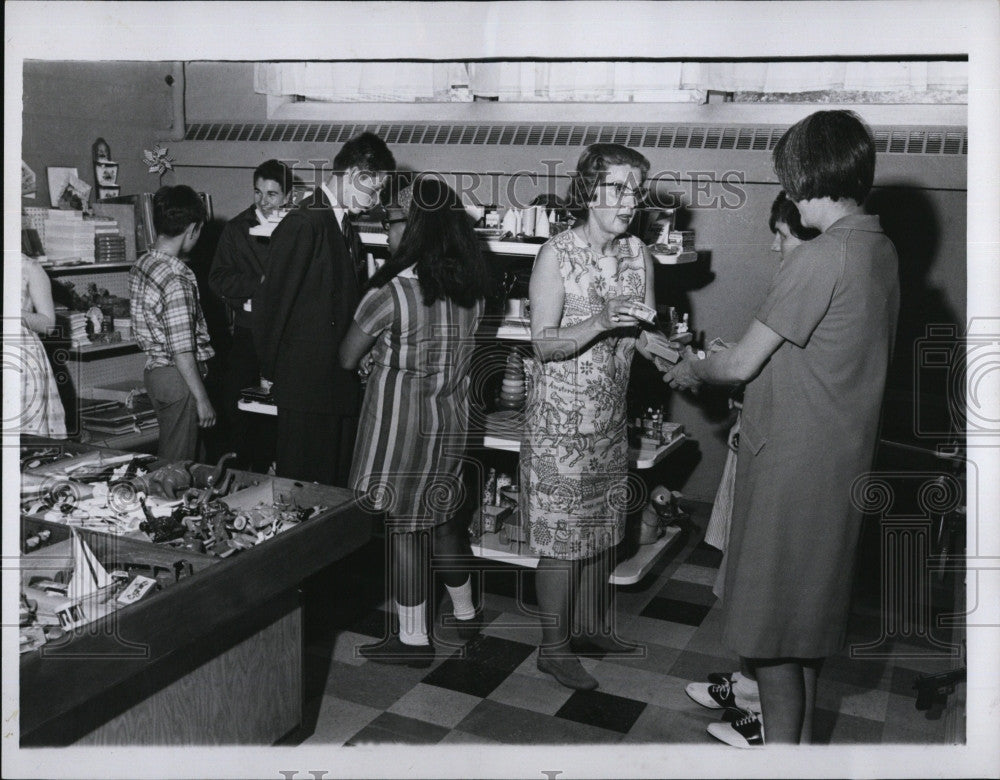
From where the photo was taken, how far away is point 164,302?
4.09 meters

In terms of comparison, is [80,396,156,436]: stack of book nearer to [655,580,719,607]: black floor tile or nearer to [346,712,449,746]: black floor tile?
[346,712,449,746]: black floor tile

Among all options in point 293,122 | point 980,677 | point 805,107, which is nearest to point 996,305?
point 980,677

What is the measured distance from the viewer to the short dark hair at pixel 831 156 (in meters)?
2.34

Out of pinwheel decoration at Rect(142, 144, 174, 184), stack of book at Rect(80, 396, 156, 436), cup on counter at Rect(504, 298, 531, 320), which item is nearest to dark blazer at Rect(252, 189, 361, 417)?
cup on counter at Rect(504, 298, 531, 320)

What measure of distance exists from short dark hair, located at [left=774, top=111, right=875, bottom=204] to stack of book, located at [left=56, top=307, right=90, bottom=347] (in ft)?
13.6

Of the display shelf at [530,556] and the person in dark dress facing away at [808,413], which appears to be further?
the display shelf at [530,556]

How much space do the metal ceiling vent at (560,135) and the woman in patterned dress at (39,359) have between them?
1936 mm

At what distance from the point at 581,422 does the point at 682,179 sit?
7.18 feet

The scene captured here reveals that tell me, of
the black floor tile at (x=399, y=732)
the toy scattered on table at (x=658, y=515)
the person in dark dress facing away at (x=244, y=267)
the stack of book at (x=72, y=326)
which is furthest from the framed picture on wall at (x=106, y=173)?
the black floor tile at (x=399, y=732)

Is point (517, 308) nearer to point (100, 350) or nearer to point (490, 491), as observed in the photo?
point (490, 491)

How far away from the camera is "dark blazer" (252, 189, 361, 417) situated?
3732 millimetres

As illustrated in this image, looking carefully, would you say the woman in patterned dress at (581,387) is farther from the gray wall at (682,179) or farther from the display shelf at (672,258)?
the gray wall at (682,179)

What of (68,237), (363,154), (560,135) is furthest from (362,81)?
(363,154)

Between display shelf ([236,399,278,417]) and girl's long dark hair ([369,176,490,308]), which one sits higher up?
girl's long dark hair ([369,176,490,308])
